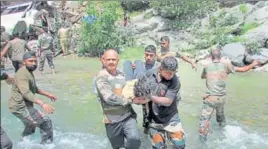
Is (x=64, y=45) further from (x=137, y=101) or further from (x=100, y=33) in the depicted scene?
(x=137, y=101)

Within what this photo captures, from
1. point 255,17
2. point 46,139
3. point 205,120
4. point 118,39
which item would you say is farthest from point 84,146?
point 255,17

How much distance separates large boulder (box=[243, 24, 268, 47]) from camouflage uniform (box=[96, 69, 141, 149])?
12.1 meters

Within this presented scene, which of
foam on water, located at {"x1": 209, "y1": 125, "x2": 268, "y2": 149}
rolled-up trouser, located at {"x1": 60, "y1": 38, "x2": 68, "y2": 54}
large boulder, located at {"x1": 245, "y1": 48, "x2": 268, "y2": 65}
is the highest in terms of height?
rolled-up trouser, located at {"x1": 60, "y1": 38, "x2": 68, "y2": 54}

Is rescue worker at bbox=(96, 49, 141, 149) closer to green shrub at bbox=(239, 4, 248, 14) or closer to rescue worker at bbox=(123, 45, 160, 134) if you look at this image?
rescue worker at bbox=(123, 45, 160, 134)

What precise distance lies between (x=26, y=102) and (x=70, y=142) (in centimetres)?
119

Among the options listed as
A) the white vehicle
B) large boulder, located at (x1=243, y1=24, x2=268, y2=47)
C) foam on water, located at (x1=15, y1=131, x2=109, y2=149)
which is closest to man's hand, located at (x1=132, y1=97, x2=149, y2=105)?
foam on water, located at (x1=15, y1=131, x2=109, y2=149)

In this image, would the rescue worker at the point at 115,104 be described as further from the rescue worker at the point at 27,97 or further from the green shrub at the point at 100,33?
the green shrub at the point at 100,33

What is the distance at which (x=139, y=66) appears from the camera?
640 cm

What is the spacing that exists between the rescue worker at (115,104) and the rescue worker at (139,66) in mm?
842

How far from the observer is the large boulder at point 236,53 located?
1539 cm

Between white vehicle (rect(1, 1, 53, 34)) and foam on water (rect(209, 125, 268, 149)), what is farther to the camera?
white vehicle (rect(1, 1, 53, 34))

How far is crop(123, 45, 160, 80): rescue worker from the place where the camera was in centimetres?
622

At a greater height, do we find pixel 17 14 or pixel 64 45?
pixel 17 14

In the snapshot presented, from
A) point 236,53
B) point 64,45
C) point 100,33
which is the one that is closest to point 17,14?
point 64,45
